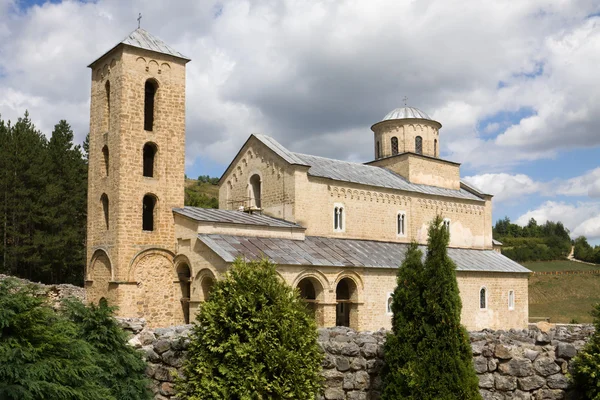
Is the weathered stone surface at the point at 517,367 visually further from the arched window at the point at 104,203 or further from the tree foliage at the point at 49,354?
the arched window at the point at 104,203

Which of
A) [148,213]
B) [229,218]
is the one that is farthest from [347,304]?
[148,213]

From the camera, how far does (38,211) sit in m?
31.0

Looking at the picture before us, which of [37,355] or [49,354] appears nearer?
[37,355]

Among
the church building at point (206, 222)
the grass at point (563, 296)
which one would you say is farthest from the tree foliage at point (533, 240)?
the church building at point (206, 222)

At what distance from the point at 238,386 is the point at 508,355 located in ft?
13.0

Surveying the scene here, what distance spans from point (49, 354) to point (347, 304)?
18599mm

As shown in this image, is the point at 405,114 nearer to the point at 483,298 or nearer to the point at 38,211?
the point at 483,298

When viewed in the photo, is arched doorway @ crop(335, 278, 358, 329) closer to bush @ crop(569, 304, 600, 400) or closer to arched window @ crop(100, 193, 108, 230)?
arched window @ crop(100, 193, 108, 230)

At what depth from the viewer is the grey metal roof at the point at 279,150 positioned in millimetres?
24422

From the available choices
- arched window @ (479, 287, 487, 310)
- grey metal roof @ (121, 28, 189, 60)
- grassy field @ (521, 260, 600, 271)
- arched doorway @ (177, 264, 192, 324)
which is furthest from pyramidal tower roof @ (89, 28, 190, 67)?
grassy field @ (521, 260, 600, 271)

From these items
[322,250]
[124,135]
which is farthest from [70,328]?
[322,250]

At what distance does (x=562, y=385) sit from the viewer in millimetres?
8211

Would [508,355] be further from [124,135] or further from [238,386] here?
[124,135]

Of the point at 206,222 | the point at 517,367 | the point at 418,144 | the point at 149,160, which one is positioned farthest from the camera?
the point at 418,144
